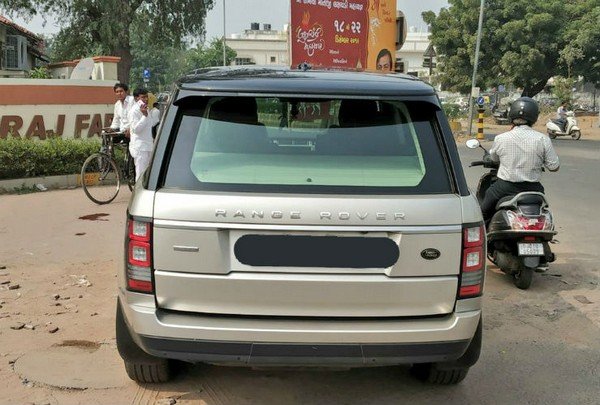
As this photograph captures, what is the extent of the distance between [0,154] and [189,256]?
27.9 ft

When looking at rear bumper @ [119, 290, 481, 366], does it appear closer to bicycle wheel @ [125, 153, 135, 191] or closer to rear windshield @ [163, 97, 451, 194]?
rear windshield @ [163, 97, 451, 194]

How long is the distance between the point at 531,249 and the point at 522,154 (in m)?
0.88

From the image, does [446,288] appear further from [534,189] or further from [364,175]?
[534,189]

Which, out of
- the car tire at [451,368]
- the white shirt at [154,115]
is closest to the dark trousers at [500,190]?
the car tire at [451,368]

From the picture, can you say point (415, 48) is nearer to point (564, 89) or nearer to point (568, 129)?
point (564, 89)

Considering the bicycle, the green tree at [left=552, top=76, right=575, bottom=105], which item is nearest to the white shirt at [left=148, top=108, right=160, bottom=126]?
the bicycle

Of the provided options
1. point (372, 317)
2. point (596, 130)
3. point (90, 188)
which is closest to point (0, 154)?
point (90, 188)

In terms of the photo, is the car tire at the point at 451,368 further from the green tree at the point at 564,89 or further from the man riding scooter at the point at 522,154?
the green tree at the point at 564,89

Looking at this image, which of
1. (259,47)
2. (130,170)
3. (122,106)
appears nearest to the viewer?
(130,170)

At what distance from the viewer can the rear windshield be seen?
9.09 ft

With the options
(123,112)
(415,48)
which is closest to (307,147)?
(123,112)

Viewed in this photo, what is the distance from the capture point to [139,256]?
273 cm

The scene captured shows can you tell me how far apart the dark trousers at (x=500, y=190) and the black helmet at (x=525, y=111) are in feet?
1.90

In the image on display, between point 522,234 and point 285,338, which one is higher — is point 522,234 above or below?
below
